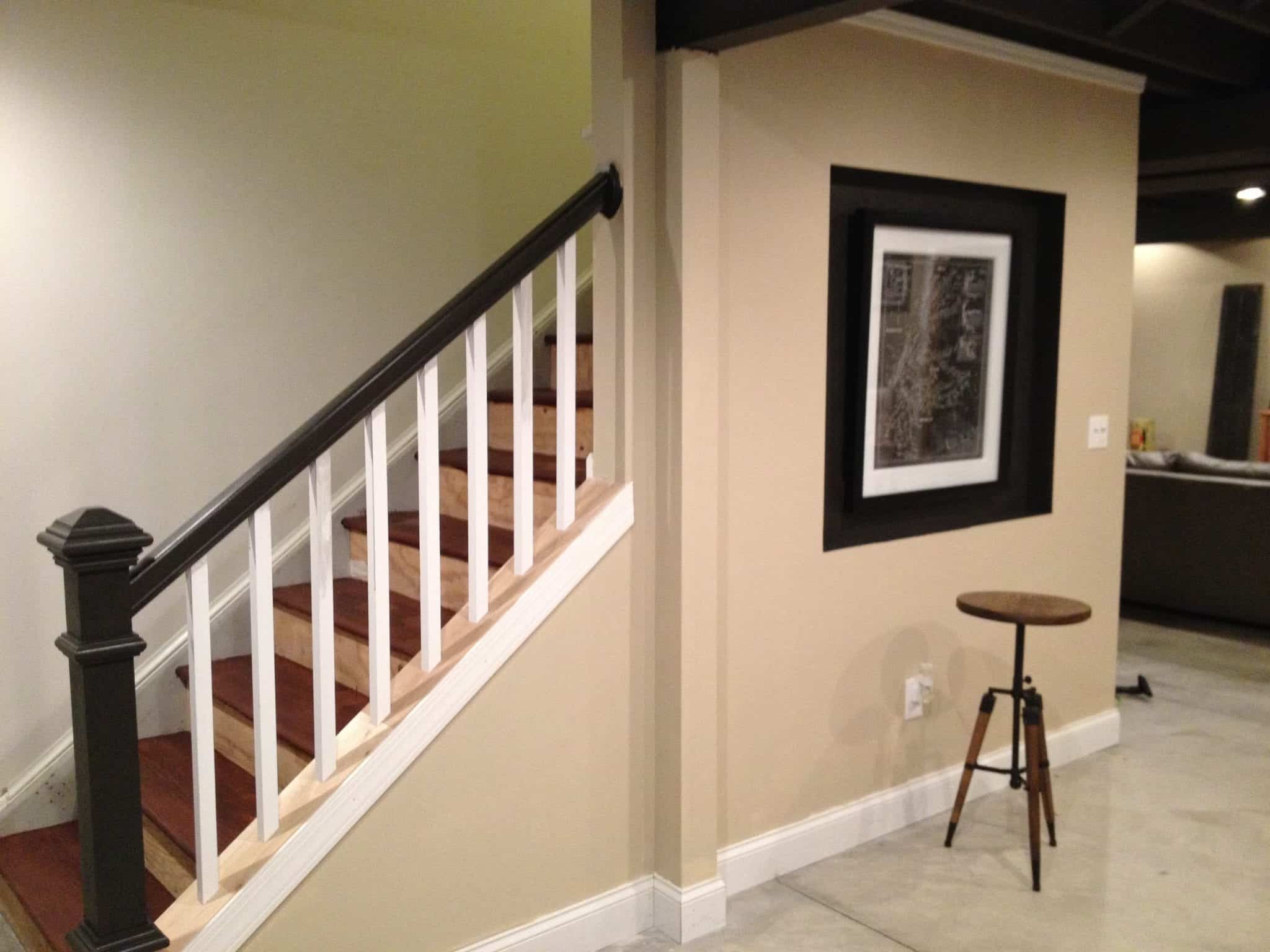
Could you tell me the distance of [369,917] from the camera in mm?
2328

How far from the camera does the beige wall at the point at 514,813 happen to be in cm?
231

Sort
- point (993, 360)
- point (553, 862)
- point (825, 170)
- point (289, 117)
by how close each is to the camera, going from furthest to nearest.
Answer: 1. point (993, 360)
2. point (289, 117)
3. point (825, 170)
4. point (553, 862)

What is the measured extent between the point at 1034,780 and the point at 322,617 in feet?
6.44

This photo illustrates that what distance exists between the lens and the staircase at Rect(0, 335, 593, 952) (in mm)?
2572

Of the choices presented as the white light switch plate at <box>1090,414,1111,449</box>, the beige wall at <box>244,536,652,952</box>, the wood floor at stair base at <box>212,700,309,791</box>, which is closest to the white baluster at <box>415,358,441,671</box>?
the beige wall at <box>244,536,652,952</box>

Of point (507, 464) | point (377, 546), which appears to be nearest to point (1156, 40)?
point (507, 464)

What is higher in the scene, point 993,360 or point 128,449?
point 993,360

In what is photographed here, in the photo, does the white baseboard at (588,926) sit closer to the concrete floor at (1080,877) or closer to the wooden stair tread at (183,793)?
the concrete floor at (1080,877)

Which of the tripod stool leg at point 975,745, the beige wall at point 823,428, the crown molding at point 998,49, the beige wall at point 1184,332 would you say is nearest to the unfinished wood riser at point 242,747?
the beige wall at point 823,428

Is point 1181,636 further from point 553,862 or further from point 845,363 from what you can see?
point 553,862

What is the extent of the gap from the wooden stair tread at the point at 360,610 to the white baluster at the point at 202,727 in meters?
0.56

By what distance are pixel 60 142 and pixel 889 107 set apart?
88.6 inches

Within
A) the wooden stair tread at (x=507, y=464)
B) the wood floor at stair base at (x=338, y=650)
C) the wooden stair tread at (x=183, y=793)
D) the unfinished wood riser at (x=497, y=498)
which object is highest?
the wooden stair tread at (x=507, y=464)

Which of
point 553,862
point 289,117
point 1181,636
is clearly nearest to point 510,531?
point 553,862
